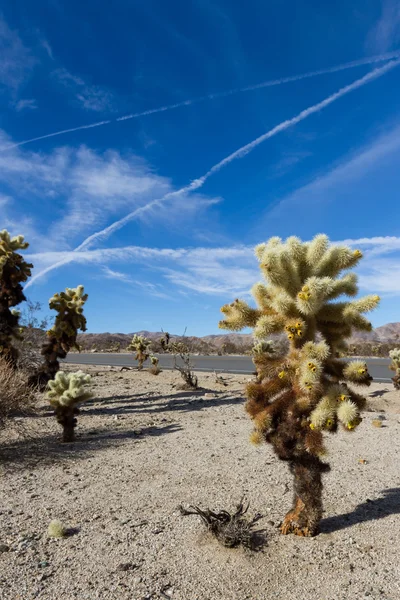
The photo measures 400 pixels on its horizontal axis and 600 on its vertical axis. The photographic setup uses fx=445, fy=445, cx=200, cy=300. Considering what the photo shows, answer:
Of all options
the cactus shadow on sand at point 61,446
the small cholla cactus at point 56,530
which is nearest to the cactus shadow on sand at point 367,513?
the small cholla cactus at point 56,530

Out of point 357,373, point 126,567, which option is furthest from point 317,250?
point 126,567

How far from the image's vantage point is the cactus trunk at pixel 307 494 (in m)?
→ 4.20

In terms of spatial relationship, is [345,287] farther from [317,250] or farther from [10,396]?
[10,396]

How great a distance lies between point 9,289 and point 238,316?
9.58m

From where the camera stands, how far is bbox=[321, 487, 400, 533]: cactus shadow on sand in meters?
4.59

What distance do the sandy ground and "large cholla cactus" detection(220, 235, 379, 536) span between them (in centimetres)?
62

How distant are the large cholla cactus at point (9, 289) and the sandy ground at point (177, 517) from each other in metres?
3.34

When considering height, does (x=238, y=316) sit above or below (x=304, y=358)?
above

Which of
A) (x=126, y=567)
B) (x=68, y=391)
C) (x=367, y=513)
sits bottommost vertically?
(x=126, y=567)

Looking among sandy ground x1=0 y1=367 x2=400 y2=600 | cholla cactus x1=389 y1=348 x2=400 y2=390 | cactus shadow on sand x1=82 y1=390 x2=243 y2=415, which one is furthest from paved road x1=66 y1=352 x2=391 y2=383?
sandy ground x1=0 y1=367 x2=400 y2=600

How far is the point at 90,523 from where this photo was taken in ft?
15.3

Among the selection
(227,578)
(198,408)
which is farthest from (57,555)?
(198,408)

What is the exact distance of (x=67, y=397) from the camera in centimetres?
802

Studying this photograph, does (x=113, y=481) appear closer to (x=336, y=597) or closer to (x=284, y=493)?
(x=284, y=493)
